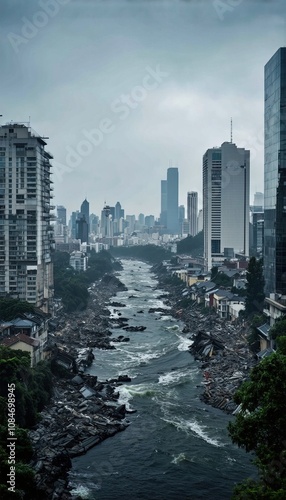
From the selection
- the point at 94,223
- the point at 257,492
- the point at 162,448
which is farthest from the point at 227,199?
the point at 94,223

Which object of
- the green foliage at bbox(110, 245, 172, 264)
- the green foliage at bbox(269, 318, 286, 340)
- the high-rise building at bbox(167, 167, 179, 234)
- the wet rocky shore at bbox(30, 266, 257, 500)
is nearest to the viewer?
the wet rocky shore at bbox(30, 266, 257, 500)

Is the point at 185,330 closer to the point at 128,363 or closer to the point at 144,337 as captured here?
the point at 144,337

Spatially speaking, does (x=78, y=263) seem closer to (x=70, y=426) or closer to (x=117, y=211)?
(x=70, y=426)

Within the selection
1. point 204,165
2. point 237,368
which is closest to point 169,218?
point 204,165

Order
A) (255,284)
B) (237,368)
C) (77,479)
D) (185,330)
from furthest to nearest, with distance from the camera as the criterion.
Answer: (185,330), (255,284), (237,368), (77,479)

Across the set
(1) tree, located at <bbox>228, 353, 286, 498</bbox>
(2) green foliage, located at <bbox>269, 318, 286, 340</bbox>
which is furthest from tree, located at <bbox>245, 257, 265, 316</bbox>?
(1) tree, located at <bbox>228, 353, 286, 498</bbox>

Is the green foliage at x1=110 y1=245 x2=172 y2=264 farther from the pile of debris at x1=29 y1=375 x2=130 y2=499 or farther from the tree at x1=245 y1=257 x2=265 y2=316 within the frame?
the pile of debris at x1=29 y1=375 x2=130 y2=499
